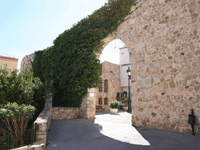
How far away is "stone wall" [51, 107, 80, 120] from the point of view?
7.30 metres

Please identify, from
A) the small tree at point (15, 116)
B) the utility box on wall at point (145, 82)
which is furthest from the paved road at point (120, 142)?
the utility box on wall at point (145, 82)

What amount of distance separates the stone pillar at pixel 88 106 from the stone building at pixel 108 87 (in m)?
7.71

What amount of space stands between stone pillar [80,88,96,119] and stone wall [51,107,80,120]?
0.32m

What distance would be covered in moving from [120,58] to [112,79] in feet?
18.9

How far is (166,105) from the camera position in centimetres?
521

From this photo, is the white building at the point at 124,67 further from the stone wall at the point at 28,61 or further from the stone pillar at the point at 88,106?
the stone pillar at the point at 88,106

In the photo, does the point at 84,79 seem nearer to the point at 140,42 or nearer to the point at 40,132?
the point at 140,42

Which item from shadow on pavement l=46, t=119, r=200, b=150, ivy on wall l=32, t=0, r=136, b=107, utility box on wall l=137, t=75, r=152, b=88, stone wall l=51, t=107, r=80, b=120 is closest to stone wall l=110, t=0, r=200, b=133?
utility box on wall l=137, t=75, r=152, b=88

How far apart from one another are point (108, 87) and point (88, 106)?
9800 mm

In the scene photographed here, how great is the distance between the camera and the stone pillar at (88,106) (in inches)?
304

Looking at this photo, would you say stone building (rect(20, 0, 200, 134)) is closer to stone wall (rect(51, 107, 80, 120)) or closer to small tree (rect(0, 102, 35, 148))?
stone wall (rect(51, 107, 80, 120))

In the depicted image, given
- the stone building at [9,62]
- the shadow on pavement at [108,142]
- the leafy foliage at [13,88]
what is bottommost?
the shadow on pavement at [108,142]

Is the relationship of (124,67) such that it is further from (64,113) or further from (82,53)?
(64,113)

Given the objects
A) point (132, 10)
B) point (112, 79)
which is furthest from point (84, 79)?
point (112, 79)
